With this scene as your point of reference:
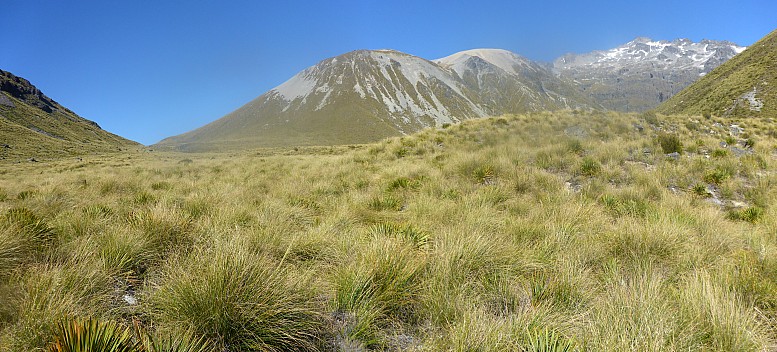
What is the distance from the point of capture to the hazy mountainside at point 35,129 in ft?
222

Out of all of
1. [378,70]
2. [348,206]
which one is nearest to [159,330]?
[348,206]

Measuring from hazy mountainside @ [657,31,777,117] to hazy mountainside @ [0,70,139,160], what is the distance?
358 ft

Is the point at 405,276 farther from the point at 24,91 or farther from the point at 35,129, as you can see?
the point at 24,91

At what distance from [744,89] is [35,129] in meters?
176

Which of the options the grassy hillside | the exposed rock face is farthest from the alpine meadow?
the exposed rock face

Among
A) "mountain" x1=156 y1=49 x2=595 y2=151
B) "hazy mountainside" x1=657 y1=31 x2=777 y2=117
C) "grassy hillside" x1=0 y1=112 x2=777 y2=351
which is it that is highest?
"mountain" x1=156 y1=49 x2=595 y2=151

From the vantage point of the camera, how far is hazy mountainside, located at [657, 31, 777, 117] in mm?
30641

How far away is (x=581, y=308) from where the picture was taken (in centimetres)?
226

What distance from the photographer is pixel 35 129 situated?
331 ft

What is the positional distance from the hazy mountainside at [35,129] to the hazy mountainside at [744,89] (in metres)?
109

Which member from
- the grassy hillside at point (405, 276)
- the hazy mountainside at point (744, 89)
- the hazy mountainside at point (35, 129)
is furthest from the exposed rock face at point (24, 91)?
the hazy mountainside at point (744, 89)

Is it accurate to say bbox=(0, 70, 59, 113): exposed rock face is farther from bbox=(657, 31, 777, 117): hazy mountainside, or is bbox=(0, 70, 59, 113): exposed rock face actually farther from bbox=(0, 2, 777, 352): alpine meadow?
bbox=(657, 31, 777, 117): hazy mountainside

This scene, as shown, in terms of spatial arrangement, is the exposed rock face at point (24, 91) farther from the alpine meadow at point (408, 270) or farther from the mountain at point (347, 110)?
the alpine meadow at point (408, 270)

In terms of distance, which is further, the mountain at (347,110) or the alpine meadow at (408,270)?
the mountain at (347,110)
